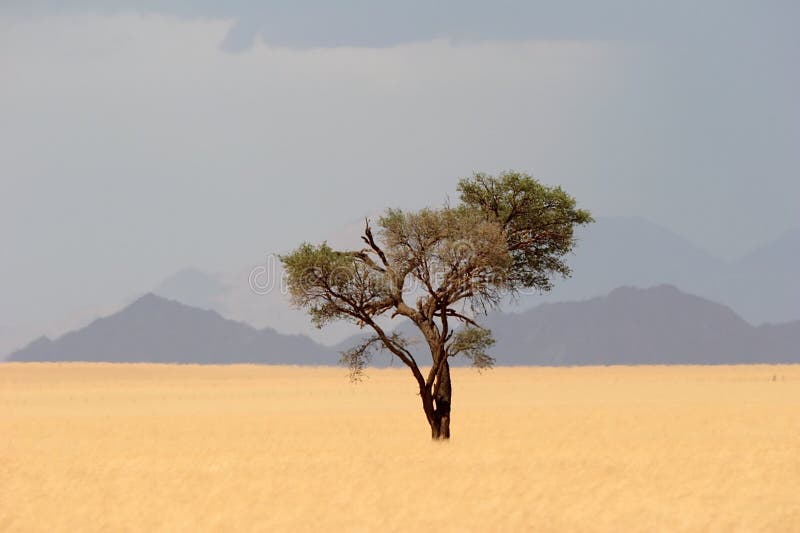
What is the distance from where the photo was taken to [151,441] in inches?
1652

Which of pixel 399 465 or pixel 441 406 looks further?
pixel 441 406

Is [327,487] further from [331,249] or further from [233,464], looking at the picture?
[331,249]

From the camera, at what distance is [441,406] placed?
4003 cm

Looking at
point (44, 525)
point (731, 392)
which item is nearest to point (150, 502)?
point (44, 525)

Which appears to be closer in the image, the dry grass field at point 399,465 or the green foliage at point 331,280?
the dry grass field at point 399,465

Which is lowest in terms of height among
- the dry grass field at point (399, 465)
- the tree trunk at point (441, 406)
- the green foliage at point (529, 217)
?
the dry grass field at point (399, 465)

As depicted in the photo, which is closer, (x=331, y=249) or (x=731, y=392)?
(x=331, y=249)

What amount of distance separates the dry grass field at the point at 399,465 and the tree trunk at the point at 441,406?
33.8 inches

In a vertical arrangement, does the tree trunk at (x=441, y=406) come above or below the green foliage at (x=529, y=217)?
below

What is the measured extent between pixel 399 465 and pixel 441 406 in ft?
27.0

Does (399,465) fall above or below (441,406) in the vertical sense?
below

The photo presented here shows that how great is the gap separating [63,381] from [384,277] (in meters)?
73.3

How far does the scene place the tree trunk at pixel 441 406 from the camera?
39.7 m

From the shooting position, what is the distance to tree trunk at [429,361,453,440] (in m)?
39.7
